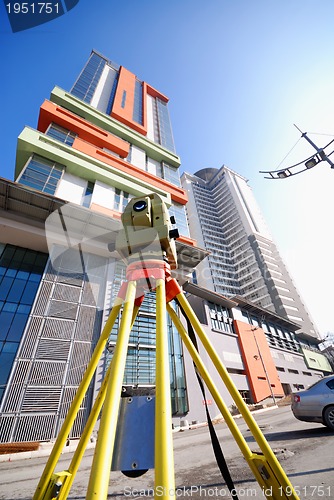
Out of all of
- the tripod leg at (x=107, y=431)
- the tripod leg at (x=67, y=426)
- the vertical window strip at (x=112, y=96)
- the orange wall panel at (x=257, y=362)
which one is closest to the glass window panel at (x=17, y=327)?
the tripod leg at (x=67, y=426)

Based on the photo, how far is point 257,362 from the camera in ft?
81.6

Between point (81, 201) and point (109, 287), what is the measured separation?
7.57 m

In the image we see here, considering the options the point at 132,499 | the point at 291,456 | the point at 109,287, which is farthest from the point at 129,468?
the point at 109,287

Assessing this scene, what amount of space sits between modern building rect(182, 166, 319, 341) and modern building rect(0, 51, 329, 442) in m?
24.6

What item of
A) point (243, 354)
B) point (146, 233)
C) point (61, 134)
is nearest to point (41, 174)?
point (61, 134)

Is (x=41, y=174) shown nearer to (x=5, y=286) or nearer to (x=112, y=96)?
(x=5, y=286)

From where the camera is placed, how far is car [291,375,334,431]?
16.0 feet

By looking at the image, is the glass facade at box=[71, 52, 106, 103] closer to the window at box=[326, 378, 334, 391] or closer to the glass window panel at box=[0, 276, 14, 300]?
the glass window panel at box=[0, 276, 14, 300]

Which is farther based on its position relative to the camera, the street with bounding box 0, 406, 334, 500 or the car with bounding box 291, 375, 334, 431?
the car with bounding box 291, 375, 334, 431

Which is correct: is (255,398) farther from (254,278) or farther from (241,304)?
(254,278)

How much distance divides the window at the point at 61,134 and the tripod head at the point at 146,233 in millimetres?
21743

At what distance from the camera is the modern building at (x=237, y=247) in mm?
54969

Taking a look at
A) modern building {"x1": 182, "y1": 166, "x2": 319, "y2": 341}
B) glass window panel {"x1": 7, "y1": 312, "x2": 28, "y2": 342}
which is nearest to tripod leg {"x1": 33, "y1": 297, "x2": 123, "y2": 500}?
glass window panel {"x1": 7, "y1": 312, "x2": 28, "y2": 342}

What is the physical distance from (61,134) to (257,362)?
108 ft
